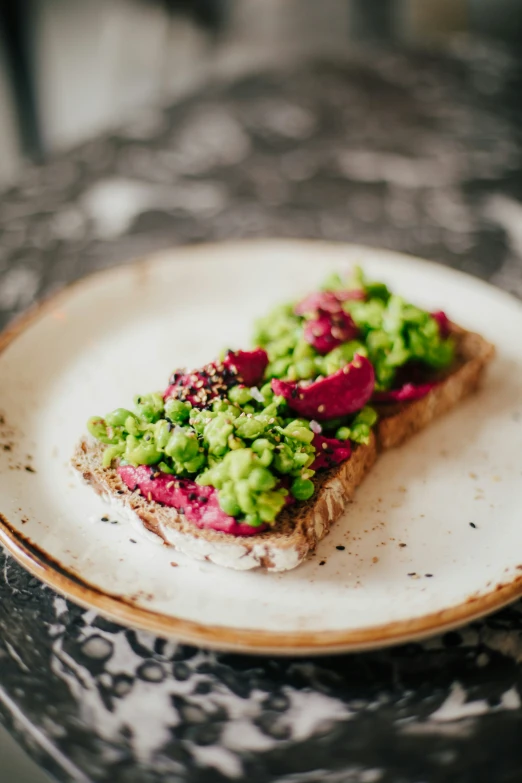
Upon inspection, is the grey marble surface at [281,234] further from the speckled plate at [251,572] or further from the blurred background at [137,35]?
the blurred background at [137,35]

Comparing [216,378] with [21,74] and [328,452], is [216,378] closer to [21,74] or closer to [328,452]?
[328,452]

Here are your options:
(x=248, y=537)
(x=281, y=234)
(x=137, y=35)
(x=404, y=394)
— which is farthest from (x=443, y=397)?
(x=137, y=35)

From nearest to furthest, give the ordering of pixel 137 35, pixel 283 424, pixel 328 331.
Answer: pixel 283 424 → pixel 328 331 → pixel 137 35

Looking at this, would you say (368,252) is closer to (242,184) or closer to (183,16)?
(242,184)

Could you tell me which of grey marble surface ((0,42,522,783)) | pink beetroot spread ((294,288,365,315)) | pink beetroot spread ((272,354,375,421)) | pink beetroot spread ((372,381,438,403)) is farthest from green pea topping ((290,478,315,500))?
pink beetroot spread ((294,288,365,315))

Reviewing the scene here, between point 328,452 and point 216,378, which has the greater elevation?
point 216,378

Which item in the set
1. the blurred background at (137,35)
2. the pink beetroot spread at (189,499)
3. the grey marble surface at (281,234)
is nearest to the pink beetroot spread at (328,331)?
the pink beetroot spread at (189,499)

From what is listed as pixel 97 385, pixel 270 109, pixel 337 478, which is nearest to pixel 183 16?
pixel 270 109
